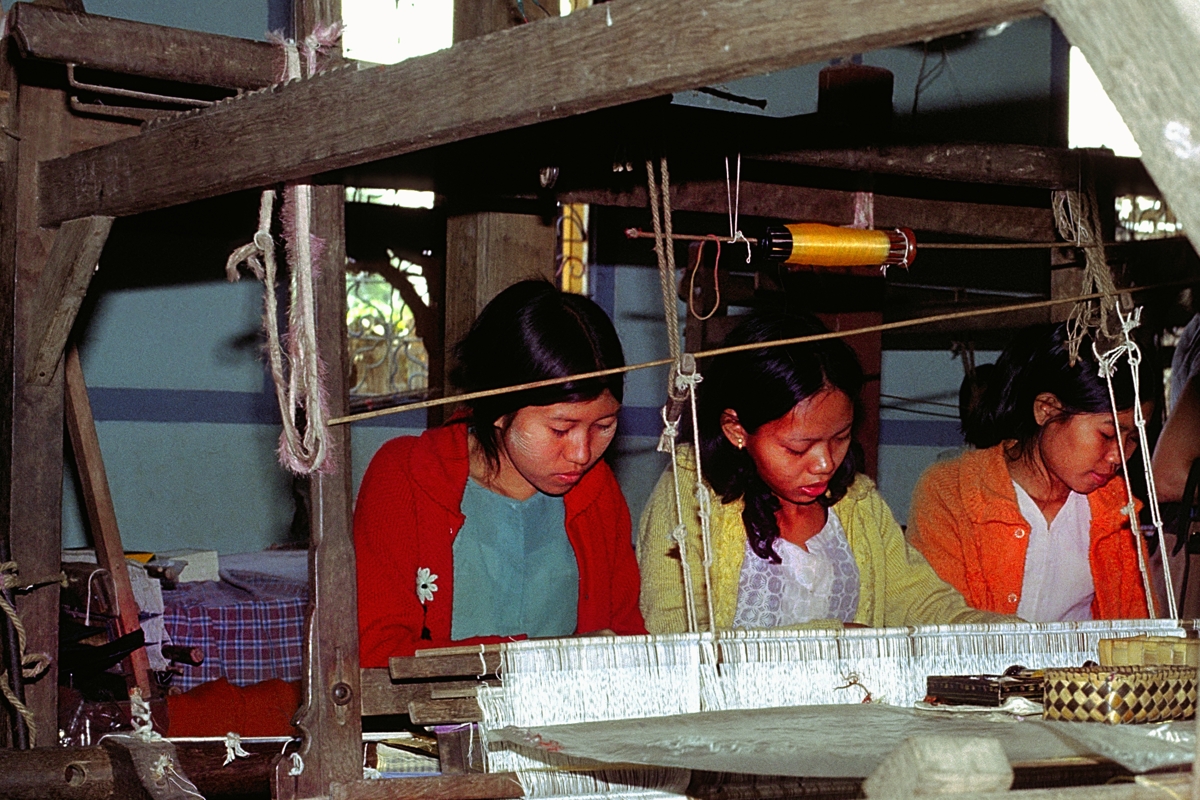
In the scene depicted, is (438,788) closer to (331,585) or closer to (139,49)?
(331,585)

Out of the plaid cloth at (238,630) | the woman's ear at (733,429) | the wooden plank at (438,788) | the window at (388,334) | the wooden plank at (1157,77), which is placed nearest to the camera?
the wooden plank at (1157,77)

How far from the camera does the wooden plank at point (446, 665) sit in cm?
191

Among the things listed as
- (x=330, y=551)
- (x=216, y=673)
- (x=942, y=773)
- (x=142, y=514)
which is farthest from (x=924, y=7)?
(x=142, y=514)

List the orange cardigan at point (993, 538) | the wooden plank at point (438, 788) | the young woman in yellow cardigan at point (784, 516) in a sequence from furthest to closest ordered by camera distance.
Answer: the orange cardigan at point (993, 538) → the young woman in yellow cardigan at point (784, 516) → the wooden plank at point (438, 788)

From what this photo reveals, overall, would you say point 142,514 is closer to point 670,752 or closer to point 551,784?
point 551,784

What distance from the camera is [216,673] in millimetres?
4258

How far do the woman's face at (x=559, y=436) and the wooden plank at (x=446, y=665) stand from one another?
948 millimetres

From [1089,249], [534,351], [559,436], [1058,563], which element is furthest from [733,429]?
[1058,563]

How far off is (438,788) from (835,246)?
3.93 ft

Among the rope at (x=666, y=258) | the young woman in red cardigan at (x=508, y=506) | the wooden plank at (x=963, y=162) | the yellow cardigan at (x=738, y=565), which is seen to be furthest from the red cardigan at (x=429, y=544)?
the wooden plank at (x=963, y=162)

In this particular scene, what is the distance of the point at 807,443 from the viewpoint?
2.96 metres

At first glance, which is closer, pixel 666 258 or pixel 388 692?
pixel 388 692

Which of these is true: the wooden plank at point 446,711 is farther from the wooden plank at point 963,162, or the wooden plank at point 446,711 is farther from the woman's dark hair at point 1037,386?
the woman's dark hair at point 1037,386

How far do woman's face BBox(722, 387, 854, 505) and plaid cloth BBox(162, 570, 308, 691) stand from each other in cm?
194
